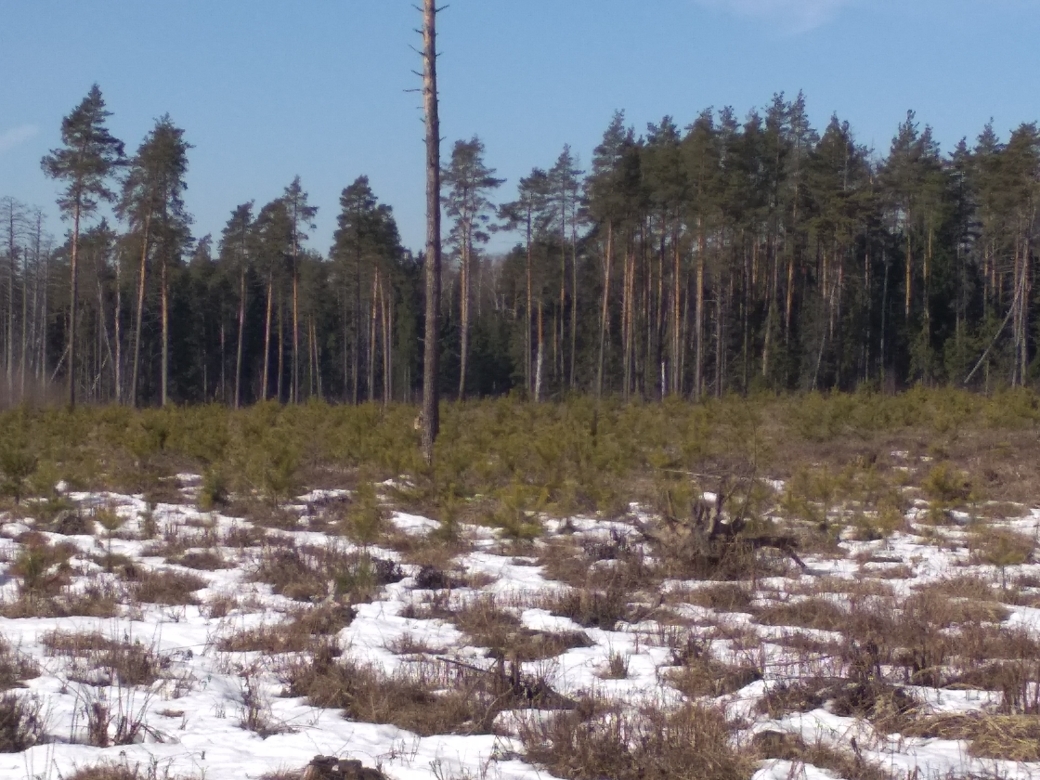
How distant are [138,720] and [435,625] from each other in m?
2.46

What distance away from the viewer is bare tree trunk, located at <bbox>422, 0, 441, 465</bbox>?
1509 cm

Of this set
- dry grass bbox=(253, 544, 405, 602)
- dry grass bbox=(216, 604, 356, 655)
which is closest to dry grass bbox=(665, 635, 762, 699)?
dry grass bbox=(216, 604, 356, 655)

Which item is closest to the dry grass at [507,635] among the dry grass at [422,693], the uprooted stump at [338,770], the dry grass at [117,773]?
the dry grass at [422,693]

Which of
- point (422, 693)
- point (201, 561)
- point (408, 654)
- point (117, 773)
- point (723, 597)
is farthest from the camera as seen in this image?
point (201, 561)

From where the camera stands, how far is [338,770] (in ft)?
14.1

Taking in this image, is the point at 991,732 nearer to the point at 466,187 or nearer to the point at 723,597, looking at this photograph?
the point at 723,597

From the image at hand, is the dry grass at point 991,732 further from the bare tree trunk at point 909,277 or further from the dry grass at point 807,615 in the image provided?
the bare tree trunk at point 909,277

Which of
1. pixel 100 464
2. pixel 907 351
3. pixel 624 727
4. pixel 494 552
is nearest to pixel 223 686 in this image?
pixel 624 727

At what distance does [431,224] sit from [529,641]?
1017cm

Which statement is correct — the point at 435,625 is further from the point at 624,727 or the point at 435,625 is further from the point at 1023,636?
the point at 1023,636

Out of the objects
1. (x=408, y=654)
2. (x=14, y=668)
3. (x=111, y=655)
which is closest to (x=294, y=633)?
(x=408, y=654)

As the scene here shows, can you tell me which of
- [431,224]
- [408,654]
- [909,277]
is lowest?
[408,654]

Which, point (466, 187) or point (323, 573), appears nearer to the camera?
point (323, 573)

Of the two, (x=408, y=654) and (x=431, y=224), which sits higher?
(x=431, y=224)
